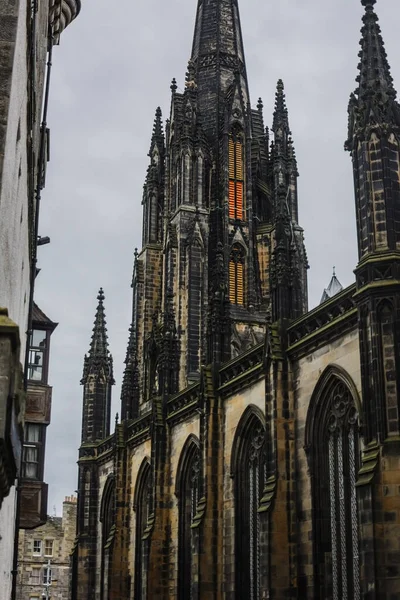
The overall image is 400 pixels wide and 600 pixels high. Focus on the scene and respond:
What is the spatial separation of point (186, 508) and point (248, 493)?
666 centimetres

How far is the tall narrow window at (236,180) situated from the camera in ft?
209

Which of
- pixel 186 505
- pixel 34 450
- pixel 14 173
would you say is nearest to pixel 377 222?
pixel 34 450

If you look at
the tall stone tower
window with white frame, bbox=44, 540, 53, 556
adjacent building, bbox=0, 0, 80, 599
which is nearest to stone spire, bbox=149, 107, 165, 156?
the tall stone tower

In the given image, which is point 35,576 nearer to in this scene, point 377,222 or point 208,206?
point 208,206

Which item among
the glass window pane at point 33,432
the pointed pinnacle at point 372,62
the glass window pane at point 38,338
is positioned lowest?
the glass window pane at point 33,432

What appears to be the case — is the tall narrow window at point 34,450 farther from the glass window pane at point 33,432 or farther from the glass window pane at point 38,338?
the glass window pane at point 38,338

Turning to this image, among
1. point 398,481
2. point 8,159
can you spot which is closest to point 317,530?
point 398,481

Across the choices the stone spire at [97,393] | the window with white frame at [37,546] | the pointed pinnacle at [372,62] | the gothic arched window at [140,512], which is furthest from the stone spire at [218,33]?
the pointed pinnacle at [372,62]

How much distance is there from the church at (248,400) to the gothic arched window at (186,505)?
0.24 feet

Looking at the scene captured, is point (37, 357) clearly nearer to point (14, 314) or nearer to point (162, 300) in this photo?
point (14, 314)

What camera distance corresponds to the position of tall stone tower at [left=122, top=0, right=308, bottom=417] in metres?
57.8

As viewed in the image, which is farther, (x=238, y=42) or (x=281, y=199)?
(x=238, y=42)

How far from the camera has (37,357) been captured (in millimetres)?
26094

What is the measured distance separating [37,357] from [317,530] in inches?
373
